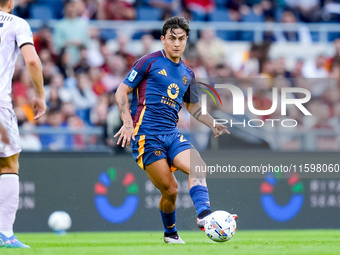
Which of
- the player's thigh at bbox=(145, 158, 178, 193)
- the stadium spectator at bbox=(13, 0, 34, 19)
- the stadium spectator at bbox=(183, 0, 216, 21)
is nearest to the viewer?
the player's thigh at bbox=(145, 158, 178, 193)

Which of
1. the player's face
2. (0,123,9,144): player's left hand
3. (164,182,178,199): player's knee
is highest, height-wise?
the player's face

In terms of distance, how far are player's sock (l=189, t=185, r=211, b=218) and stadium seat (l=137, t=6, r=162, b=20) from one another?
9.29 m

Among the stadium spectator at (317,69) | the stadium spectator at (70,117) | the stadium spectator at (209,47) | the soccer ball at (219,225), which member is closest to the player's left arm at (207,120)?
the soccer ball at (219,225)

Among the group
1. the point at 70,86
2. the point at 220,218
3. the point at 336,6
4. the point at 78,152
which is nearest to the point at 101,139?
the point at 78,152

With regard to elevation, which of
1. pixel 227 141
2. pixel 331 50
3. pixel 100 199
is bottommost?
pixel 100 199

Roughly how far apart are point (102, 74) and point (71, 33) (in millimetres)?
1096

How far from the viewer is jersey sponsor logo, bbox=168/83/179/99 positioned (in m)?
7.63

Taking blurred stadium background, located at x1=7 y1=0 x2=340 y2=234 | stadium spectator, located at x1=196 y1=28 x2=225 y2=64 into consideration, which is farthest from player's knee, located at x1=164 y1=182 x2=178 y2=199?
stadium spectator, located at x1=196 y1=28 x2=225 y2=64

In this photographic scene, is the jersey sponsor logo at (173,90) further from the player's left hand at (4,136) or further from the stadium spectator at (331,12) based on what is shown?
the stadium spectator at (331,12)

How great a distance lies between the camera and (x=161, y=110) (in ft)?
25.0

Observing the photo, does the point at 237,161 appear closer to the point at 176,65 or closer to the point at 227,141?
the point at 227,141

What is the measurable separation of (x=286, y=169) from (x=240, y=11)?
587 centimetres

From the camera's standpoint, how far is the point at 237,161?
1198cm

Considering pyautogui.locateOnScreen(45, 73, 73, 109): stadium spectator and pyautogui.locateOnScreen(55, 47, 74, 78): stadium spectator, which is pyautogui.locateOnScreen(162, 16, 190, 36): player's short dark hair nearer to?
pyautogui.locateOnScreen(45, 73, 73, 109): stadium spectator
